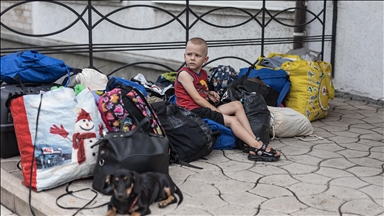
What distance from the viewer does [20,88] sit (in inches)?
175

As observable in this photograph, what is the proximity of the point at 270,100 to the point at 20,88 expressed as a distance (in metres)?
2.35

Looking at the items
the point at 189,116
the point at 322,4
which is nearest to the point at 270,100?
the point at 189,116

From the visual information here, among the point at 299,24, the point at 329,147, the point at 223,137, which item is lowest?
the point at 329,147

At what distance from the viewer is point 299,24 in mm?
6941

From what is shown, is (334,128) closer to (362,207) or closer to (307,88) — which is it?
(307,88)

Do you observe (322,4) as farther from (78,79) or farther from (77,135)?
(77,135)

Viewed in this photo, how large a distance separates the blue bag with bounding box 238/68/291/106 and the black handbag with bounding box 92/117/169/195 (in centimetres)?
202

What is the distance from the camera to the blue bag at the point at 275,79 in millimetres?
5473

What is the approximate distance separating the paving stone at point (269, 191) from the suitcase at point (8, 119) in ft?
6.02

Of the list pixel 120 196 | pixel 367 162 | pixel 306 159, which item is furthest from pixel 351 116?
pixel 120 196

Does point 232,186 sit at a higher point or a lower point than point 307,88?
lower

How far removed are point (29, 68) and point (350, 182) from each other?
2649mm

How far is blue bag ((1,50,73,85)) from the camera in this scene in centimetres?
446

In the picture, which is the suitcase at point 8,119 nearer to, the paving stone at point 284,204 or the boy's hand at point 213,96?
the boy's hand at point 213,96
